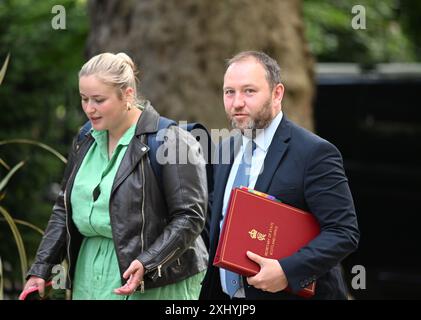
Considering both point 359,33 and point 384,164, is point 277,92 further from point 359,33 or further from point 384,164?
point 359,33

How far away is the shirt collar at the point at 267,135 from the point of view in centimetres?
326

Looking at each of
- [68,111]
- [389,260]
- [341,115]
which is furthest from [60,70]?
[389,260]

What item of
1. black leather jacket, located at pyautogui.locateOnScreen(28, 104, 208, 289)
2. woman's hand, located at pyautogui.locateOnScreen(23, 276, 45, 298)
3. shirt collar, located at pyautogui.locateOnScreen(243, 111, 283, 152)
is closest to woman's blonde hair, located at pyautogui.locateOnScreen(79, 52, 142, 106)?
black leather jacket, located at pyautogui.locateOnScreen(28, 104, 208, 289)

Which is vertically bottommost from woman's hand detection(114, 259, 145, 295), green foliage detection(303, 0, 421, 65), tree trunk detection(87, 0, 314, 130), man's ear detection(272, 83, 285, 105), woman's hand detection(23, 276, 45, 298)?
woman's hand detection(23, 276, 45, 298)

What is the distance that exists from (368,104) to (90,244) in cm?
611

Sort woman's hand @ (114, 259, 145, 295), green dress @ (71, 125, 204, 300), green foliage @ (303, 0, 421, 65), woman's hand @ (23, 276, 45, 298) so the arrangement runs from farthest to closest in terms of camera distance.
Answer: green foliage @ (303, 0, 421, 65), woman's hand @ (23, 276, 45, 298), green dress @ (71, 125, 204, 300), woman's hand @ (114, 259, 145, 295)

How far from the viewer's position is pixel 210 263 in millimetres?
3354

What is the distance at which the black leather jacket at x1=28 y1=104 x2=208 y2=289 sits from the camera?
3391 millimetres

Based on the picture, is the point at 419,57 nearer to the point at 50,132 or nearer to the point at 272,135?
the point at 50,132

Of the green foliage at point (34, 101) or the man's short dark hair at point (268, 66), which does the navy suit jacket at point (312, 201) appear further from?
the green foliage at point (34, 101)

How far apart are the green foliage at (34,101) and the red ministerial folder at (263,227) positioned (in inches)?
172

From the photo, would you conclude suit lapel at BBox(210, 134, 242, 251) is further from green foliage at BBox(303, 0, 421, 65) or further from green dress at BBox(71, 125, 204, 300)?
green foliage at BBox(303, 0, 421, 65)

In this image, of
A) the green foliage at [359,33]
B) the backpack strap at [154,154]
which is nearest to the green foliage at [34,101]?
the green foliage at [359,33]

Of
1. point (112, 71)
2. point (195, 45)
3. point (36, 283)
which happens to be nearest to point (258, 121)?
point (112, 71)
